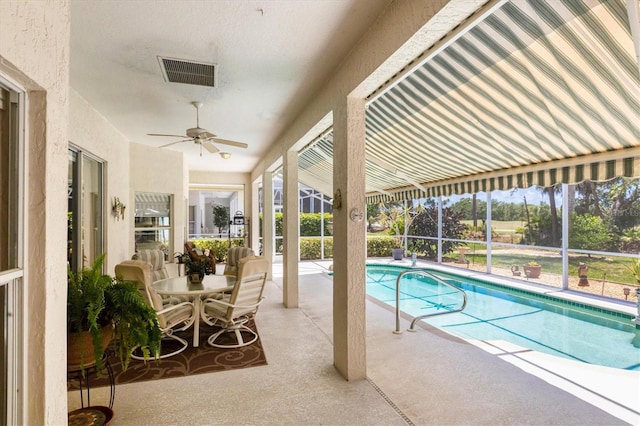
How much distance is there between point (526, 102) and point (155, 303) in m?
4.62

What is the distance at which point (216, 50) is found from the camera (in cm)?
311

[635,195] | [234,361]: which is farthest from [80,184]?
[635,195]

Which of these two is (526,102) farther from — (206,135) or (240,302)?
(240,302)

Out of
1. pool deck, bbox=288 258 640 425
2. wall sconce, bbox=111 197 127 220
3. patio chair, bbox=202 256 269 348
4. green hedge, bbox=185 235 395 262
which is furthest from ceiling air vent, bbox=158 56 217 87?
green hedge, bbox=185 235 395 262

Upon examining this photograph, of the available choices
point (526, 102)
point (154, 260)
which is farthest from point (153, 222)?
point (526, 102)

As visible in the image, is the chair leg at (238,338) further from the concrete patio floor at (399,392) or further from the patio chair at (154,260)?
the patio chair at (154,260)

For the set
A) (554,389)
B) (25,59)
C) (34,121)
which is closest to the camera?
(25,59)

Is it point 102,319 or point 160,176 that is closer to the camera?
point 102,319

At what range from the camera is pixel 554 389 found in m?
3.07

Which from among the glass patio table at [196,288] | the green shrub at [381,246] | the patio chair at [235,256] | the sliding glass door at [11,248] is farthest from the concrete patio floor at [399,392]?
the green shrub at [381,246]

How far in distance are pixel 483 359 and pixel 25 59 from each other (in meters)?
4.48

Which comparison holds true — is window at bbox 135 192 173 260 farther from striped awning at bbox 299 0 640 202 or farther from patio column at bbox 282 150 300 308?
striped awning at bbox 299 0 640 202

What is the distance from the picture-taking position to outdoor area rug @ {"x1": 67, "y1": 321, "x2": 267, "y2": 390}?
337 cm

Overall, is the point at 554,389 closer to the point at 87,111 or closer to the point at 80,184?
the point at 80,184
